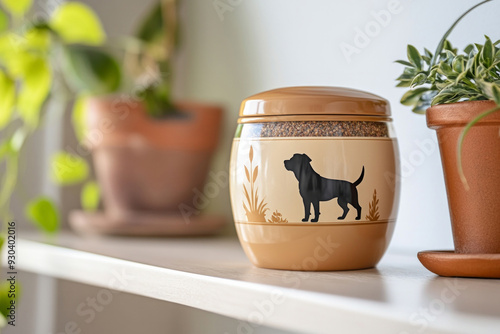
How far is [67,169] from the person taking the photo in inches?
44.6

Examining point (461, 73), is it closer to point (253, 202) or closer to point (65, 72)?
point (253, 202)

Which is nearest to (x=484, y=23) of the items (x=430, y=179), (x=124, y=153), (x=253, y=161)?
(x=430, y=179)

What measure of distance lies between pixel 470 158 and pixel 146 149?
648mm

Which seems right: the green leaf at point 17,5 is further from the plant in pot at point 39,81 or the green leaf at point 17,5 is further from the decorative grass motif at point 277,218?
the decorative grass motif at point 277,218

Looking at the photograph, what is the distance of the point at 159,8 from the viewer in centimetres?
120

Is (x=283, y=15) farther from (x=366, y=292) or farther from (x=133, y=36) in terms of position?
(x=366, y=292)

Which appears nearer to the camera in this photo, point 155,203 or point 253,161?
point 253,161

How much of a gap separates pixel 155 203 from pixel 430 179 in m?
0.52

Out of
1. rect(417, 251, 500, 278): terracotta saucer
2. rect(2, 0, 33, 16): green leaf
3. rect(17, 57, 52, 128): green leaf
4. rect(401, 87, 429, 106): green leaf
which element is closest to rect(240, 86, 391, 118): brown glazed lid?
rect(401, 87, 429, 106): green leaf

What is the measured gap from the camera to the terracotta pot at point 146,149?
42.0 inches

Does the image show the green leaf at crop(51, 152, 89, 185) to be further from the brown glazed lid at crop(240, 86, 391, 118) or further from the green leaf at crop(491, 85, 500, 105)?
the green leaf at crop(491, 85, 500, 105)

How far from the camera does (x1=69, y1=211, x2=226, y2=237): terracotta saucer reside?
1.04 meters

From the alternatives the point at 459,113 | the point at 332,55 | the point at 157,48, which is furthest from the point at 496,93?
the point at 157,48

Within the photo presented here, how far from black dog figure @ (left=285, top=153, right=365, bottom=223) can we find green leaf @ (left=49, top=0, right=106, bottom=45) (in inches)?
25.9
